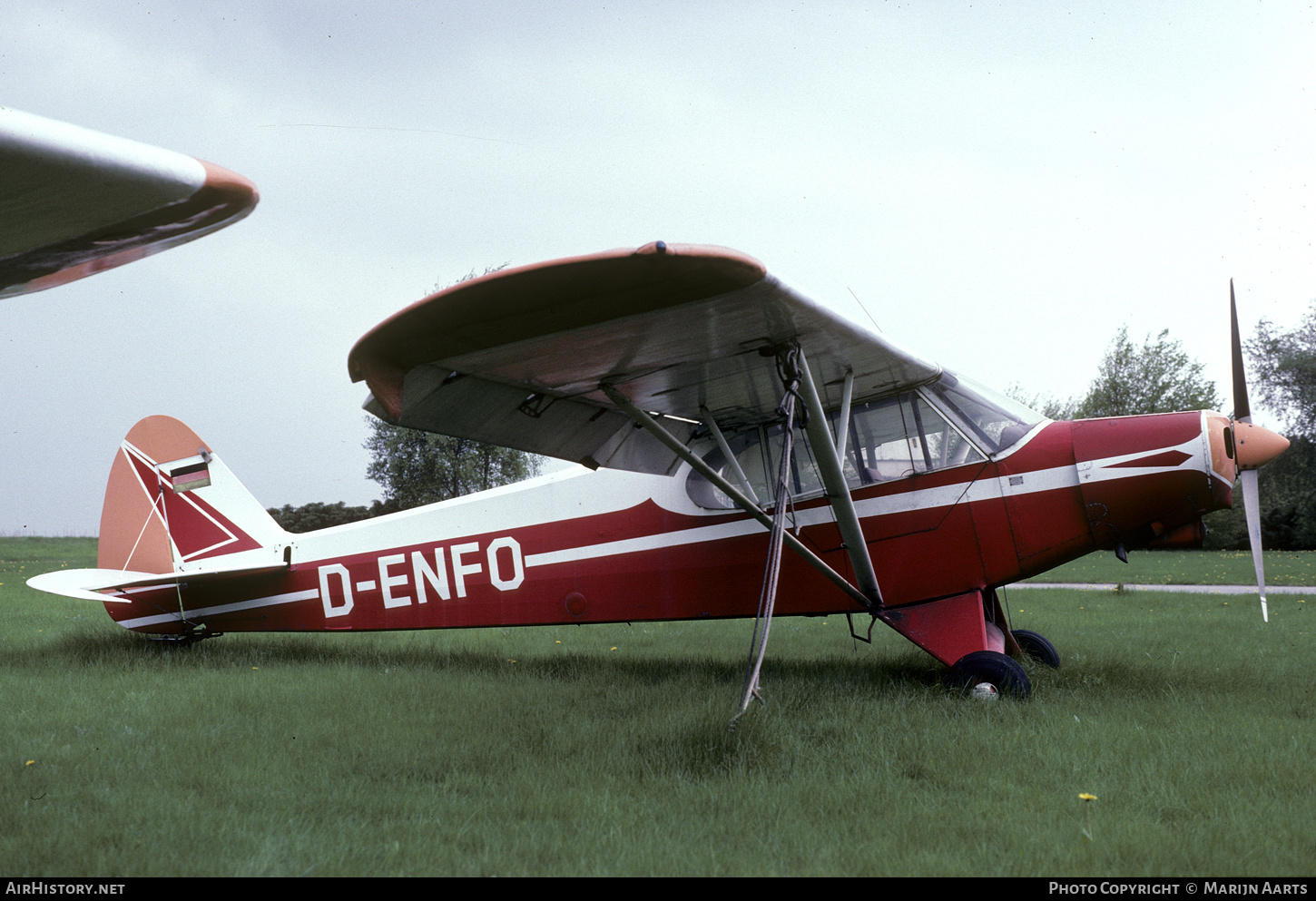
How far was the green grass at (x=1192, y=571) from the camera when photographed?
16141 mm

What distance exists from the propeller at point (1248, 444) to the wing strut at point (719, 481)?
8.91ft

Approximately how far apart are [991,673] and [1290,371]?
1499 inches

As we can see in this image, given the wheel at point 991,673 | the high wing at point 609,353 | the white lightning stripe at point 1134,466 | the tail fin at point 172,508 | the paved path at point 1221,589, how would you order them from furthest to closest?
the paved path at point 1221,589 → the tail fin at point 172,508 → the white lightning stripe at point 1134,466 → the wheel at point 991,673 → the high wing at point 609,353

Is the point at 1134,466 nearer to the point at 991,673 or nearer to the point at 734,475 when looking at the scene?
the point at 991,673

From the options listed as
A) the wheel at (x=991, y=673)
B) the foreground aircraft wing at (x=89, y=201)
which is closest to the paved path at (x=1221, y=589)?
the wheel at (x=991, y=673)

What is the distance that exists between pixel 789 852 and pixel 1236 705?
381cm

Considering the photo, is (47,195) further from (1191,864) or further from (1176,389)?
(1176,389)

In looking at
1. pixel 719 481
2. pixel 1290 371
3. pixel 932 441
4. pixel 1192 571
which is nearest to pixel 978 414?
pixel 932 441

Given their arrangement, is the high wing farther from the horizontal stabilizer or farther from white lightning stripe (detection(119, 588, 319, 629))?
the horizontal stabilizer

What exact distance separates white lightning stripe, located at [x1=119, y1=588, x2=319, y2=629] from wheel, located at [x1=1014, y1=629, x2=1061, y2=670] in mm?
6472

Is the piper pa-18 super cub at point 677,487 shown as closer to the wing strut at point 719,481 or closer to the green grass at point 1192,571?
the wing strut at point 719,481

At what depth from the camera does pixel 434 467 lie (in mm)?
28078

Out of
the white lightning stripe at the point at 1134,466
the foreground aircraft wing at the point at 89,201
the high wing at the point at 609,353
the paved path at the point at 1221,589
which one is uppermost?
the foreground aircraft wing at the point at 89,201

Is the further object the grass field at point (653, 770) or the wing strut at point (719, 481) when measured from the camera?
the wing strut at point (719, 481)
